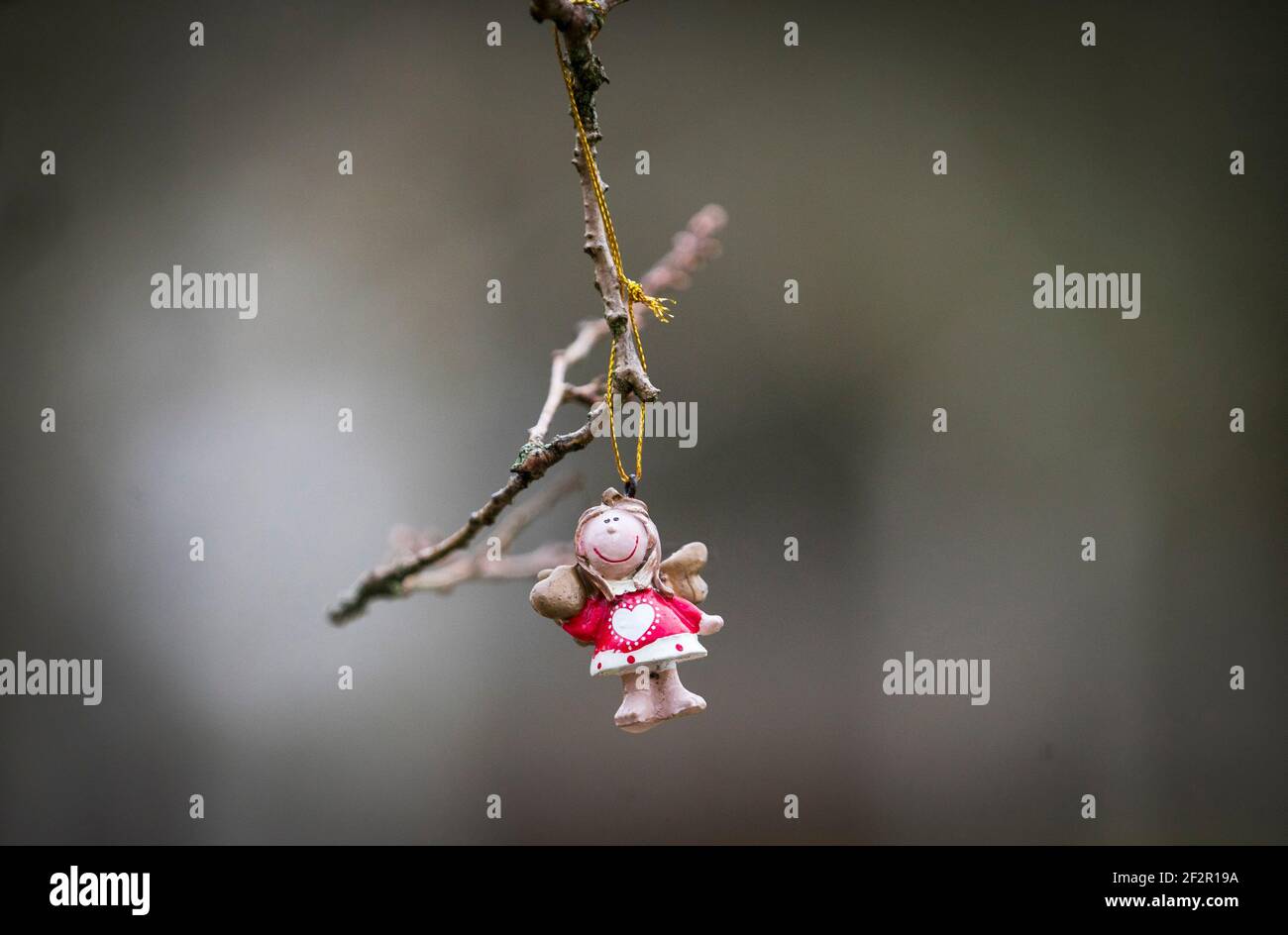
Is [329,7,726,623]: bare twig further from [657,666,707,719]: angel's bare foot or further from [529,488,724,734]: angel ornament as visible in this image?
[657,666,707,719]: angel's bare foot

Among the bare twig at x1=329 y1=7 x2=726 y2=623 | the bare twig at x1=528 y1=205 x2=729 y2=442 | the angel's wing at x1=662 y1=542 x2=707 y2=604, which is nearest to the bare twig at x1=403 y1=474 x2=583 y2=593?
the bare twig at x1=329 y1=7 x2=726 y2=623

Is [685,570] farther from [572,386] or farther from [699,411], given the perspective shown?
[699,411]

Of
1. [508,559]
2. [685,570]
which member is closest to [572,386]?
[685,570]

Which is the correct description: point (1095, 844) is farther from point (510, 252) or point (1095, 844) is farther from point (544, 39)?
point (544, 39)

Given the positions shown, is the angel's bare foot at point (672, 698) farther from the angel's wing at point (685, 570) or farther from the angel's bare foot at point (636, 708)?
the angel's wing at point (685, 570)

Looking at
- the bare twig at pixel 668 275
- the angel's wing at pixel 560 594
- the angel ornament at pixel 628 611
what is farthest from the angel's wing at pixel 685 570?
the bare twig at pixel 668 275

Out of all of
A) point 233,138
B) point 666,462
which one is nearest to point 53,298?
point 233,138

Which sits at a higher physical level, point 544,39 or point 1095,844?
point 544,39
